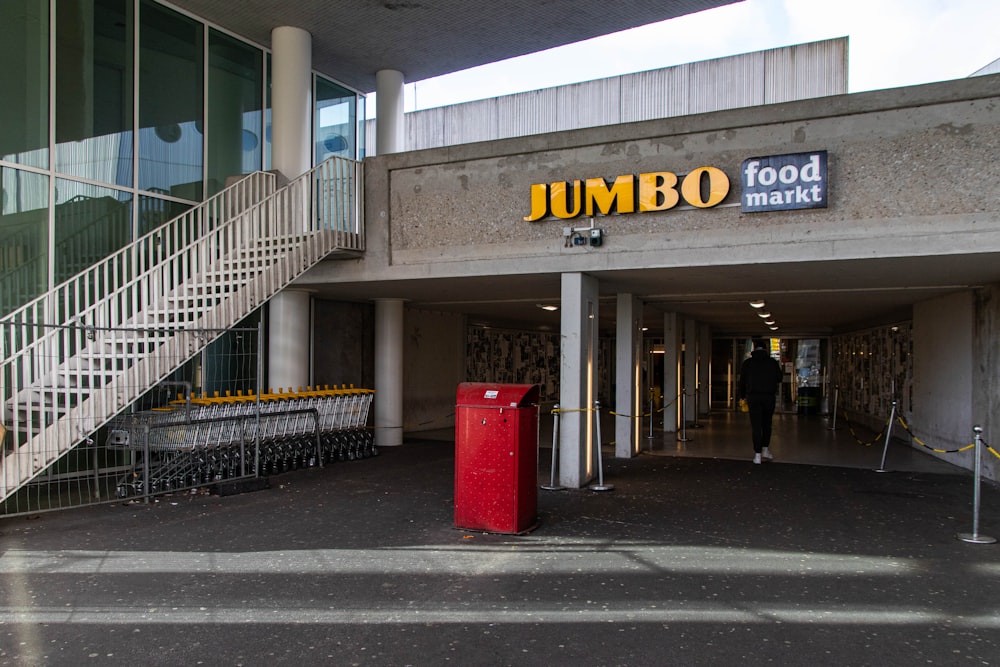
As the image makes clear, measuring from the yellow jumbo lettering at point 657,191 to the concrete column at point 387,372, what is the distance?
21.7 feet

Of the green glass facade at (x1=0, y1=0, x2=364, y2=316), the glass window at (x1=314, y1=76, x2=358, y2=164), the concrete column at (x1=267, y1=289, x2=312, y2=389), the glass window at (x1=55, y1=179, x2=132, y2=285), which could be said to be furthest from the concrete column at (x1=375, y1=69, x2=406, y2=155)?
the glass window at (x1=55, y1=179, x2=132, y2=285)

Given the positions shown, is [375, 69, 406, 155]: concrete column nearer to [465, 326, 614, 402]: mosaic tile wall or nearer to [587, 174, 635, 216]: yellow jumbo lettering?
[465, 326, 614, 402]: mosaic tile wall

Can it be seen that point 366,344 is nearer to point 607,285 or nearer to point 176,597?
point 607,285

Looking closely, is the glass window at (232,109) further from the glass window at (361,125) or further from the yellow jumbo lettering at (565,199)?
the yellow jumbo lettering at (565,199)

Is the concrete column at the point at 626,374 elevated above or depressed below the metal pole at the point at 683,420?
above

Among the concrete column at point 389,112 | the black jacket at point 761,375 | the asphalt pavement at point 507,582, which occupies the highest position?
the concrete column at point 389,112

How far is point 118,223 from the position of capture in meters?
11.6

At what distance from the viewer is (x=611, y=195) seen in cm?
947

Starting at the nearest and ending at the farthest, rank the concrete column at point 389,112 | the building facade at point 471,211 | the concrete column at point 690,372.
Result: the building facade at point 471,211 → the concrete column at point 389,112 → the concrete column at point 690,372

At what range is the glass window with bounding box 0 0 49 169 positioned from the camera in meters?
10.0

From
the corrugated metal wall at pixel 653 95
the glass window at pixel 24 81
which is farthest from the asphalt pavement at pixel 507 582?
the corrugated metal wall at pixel 653 95

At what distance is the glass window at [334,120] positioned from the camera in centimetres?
1625

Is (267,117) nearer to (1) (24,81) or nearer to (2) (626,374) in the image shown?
(1) (24,81)

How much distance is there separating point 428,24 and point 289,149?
3.62 meters
